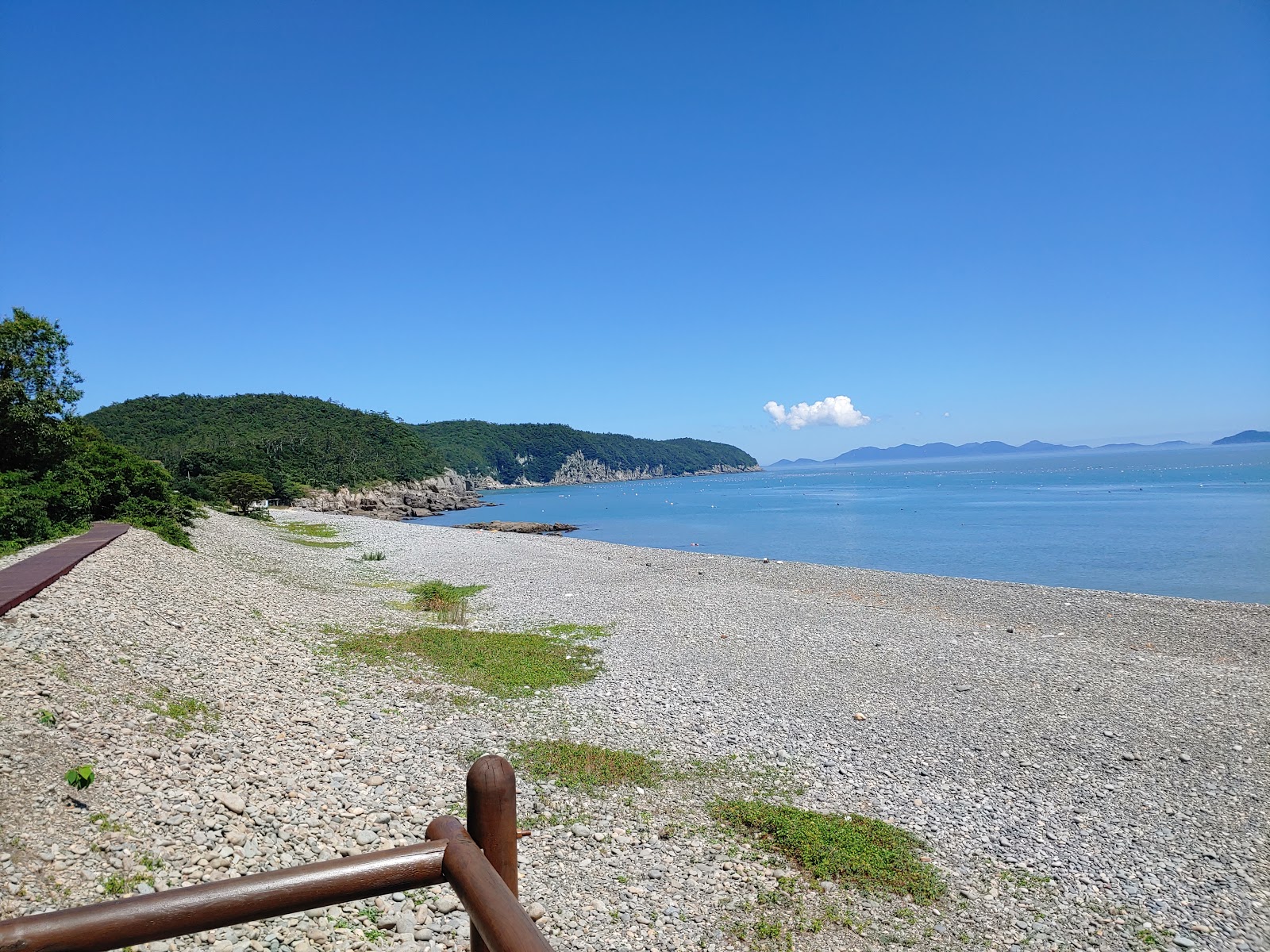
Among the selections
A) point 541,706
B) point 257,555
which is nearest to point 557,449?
point 257,555

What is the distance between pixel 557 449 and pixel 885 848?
634 ft

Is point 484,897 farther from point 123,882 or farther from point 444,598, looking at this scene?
point 444,598

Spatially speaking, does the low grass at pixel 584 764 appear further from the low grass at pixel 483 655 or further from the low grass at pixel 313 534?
the low grass at pixel 313 534

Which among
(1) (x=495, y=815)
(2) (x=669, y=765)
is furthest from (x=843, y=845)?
(1) (x=495, y=815)

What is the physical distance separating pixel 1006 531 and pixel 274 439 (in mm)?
85658

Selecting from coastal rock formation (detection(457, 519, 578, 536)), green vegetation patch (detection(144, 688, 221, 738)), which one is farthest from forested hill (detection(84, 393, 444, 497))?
green vegetation patch (detection(144, 688, 221, 738))

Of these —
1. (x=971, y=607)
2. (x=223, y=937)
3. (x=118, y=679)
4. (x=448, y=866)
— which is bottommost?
(x=971, y=607)

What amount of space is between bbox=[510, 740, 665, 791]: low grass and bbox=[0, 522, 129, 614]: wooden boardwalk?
7057 millimetres

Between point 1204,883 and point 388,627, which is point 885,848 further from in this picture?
point 388,627

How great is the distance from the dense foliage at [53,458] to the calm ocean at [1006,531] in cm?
2879

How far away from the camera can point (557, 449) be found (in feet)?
650

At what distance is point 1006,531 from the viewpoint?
48.5m

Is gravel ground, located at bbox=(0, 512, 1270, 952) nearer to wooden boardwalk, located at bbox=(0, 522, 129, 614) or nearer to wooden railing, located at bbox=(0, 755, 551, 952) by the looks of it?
wooden boardwalk, located at bbox=(0, 522, 129, 614)

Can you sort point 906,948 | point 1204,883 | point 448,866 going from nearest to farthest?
point 448,866
point 906,948
point 1204,883
